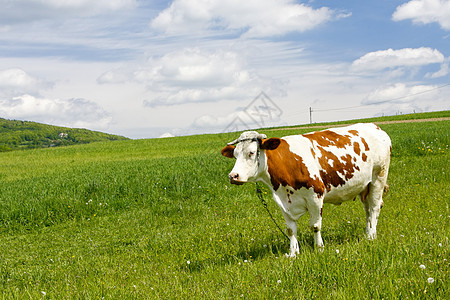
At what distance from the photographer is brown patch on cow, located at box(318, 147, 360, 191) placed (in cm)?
674

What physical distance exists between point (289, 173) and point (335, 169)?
36.1 inches

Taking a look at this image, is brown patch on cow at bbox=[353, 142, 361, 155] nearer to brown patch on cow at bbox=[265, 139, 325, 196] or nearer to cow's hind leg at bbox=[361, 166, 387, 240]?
cow's hind leg at bbox=[361, 166, 387, 240]

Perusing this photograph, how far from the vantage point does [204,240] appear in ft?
28.3

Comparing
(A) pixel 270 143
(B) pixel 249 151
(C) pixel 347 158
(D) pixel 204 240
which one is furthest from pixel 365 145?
(D) pixel 204 240

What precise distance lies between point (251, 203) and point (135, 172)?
6.03 m

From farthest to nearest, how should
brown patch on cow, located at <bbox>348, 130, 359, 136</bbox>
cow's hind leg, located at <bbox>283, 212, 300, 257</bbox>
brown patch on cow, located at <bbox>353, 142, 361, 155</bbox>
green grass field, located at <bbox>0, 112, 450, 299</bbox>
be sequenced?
brown patch on cow, located at <bbox>348, 130, 359, 136</bbox>, brown patch on cow, located at <bbox>353, 142, 361, 155</bbox>, cow's hind leg, located at <bbox>283, 212, 300, 257</bbox>, green grass field, located at <bbox>0, 112, 450, 299</bbox>

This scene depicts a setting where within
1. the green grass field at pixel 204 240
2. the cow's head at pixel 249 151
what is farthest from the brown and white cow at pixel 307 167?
the green grass field at pixel 204 240

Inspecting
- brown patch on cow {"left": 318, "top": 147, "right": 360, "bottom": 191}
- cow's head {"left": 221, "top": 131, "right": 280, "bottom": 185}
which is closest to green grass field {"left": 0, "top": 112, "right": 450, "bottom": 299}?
brown patch on cow {"left": 318, "top": 147, "right": 360, "bottom": 191}

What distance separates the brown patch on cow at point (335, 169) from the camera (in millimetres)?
6742

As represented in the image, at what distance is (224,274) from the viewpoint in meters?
5.87

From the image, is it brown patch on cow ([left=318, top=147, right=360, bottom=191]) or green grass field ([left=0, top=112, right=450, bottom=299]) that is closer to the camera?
green grass field ([left=0, top=112, right=450, bottom=299])

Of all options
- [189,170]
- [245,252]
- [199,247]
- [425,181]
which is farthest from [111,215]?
[425,181]

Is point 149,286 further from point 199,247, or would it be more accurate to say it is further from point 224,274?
point 199,247

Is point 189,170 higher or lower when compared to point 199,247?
higher
